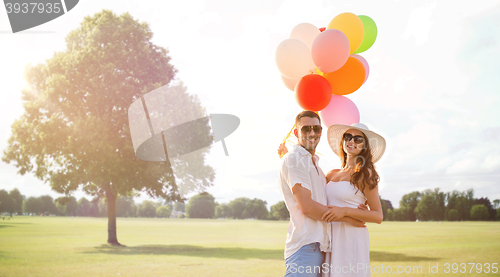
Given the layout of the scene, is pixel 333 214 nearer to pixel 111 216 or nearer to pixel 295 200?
pixel 295 200

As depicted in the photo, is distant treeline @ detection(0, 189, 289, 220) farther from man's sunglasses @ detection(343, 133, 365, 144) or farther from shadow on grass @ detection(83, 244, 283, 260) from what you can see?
man's sunglasses @ detection(343, 133, 365, 144)

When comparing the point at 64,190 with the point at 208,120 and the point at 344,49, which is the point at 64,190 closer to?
the point at 208,120

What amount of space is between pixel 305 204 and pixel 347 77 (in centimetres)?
277

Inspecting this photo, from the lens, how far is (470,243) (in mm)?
17438

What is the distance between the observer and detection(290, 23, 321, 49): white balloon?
5539 mm

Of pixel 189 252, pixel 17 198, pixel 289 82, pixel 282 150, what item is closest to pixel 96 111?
pixel 189 252

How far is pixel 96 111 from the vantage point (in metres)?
15.9

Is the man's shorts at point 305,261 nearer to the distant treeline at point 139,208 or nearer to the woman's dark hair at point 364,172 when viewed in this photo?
the woman's dark hair at point 364,172

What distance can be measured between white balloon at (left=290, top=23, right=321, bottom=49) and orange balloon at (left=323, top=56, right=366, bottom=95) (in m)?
0.67

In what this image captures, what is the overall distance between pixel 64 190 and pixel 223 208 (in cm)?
3003

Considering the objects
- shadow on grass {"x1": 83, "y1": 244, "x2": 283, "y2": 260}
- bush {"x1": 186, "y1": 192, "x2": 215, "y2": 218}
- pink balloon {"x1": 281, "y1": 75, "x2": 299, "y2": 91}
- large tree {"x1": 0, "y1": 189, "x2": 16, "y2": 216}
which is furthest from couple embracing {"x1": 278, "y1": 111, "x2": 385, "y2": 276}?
large tree {"x1": 0, "y1": 189, "x2": 16, "y2": 216}

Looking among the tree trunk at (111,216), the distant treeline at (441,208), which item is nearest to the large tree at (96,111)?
the tree trunk at (111,216)

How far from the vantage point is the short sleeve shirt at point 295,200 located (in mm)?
3145

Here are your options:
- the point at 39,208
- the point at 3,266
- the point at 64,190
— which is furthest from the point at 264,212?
the point at 39,208
